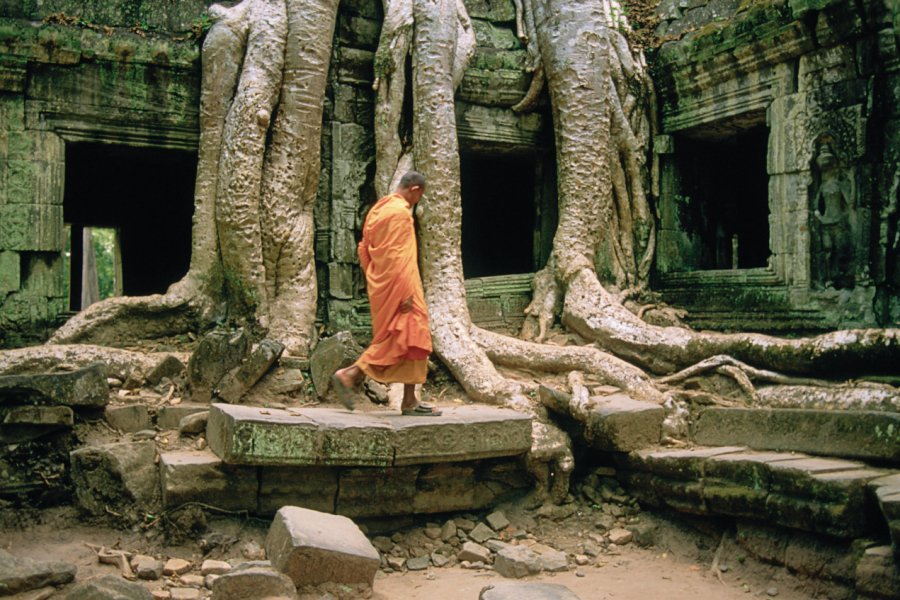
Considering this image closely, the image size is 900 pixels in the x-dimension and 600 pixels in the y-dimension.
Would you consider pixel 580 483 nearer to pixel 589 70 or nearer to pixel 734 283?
pixel 734 283

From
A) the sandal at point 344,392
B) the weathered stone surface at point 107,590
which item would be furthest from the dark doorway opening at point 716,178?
the weathered stone surface at point 107,590

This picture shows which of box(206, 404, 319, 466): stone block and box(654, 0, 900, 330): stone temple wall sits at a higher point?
box(654, 0, 900, 330): stone temple wall

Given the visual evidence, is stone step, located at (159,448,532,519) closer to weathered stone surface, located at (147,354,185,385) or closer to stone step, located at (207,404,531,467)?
stone step, located at (207,404,531,467)

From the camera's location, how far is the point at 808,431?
4.04 m

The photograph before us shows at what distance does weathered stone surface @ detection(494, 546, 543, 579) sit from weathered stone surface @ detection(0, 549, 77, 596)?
194cm

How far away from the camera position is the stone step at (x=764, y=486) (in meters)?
3.46

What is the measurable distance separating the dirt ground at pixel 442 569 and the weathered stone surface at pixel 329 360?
1217 millimetres

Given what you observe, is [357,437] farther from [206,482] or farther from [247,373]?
[247,373]

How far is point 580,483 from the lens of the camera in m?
4.93

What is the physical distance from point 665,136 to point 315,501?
4937 mm

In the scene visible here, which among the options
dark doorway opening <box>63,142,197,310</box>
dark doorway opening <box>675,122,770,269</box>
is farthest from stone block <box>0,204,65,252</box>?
dark doorway opening <box>675,122,770,269</box>

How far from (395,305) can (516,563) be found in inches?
57.5

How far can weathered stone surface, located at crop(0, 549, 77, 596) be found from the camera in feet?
9.71

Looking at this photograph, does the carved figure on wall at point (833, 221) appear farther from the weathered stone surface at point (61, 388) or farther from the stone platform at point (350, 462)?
the weathered stone surface at point (61, 388)
